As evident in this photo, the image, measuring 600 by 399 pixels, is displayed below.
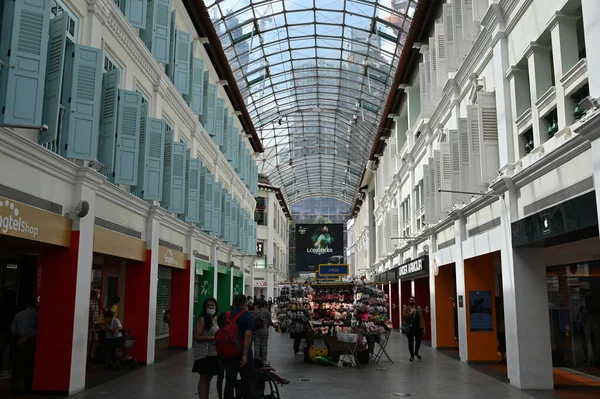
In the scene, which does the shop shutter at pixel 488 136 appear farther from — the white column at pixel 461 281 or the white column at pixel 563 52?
the white column at pixel 461 281

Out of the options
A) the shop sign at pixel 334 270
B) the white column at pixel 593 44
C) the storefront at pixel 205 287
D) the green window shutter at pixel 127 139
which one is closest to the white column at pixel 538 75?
the white column at pixel 593 44

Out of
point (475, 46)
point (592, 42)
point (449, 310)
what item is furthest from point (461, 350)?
point (592, 42)

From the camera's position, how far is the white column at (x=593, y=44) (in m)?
6.97

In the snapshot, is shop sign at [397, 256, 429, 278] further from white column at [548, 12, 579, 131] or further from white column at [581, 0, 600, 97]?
white column at [581, 0, 600, 97]

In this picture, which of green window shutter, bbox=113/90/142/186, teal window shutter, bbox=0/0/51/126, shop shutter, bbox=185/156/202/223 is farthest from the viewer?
shop shutter, bbox=185/156/202/223

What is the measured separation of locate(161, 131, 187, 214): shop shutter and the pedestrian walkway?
12.7ft

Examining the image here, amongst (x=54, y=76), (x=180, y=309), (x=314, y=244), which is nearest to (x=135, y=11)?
(x=54, y=76)

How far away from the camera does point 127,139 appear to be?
1073cm

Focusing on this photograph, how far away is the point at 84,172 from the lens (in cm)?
961

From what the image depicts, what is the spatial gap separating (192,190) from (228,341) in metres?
9.14

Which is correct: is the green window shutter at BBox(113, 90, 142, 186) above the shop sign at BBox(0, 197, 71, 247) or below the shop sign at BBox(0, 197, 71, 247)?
above

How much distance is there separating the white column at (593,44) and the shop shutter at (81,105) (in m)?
7.09

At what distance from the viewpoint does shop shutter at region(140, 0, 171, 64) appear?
42.2 ft

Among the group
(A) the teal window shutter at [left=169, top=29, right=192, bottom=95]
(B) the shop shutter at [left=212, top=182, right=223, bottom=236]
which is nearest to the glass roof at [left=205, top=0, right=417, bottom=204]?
(A) the teal window shutter at [left=169, top=29, right=192, bottom=95]
